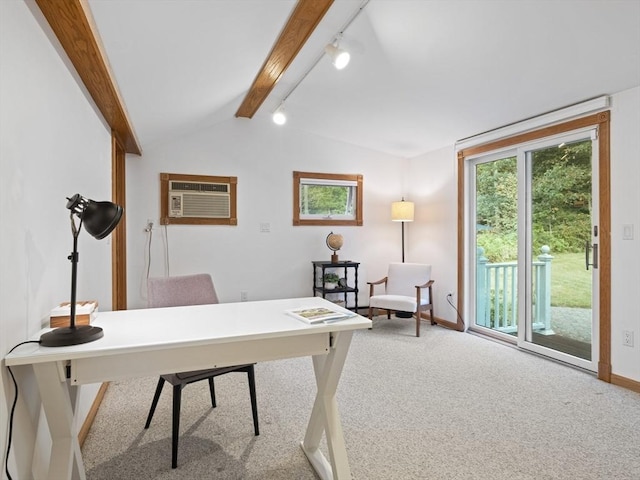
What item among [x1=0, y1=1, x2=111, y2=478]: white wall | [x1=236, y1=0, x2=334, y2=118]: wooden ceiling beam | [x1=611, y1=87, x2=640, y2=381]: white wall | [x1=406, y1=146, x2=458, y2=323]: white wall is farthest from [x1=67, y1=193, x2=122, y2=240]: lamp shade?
[x1=406, y1=146, x2=458, y2=323]: white wall

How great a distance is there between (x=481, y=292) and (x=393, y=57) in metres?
2.78

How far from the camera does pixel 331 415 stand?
1728mm

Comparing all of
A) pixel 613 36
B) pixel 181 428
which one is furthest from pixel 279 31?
pixel 181 428

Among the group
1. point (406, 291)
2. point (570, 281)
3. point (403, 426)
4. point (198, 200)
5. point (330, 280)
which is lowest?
point (403, 426)

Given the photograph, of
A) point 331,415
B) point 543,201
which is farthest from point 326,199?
point 331,415

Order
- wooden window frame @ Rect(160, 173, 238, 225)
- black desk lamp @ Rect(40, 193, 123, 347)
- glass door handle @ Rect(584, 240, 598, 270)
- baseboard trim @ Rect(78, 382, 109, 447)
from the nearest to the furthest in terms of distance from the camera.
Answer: black desk lamp @ Rect(40, 193, 123, 347), baseboard trim @ Rect(78, 382, 109, 447), glass door handle @ Rect(584, 240, 598, 270), wooden window frame @ Rect(160, 173, 238, 225)

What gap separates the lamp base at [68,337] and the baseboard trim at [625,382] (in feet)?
11.2

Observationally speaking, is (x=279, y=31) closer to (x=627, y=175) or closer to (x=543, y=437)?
(x=627, y=175)

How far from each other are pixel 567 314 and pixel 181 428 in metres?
3.28

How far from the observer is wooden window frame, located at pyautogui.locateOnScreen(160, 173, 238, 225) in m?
4.35

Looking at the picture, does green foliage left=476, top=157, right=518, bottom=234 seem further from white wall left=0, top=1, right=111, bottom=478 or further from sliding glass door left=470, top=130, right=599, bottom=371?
white wall left=0, top=1, right=111, bottom=478

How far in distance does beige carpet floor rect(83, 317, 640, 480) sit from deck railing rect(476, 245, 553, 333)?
55 centimetres

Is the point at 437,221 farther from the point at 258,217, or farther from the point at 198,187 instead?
the point at 198,187

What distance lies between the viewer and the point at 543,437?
211 cm
